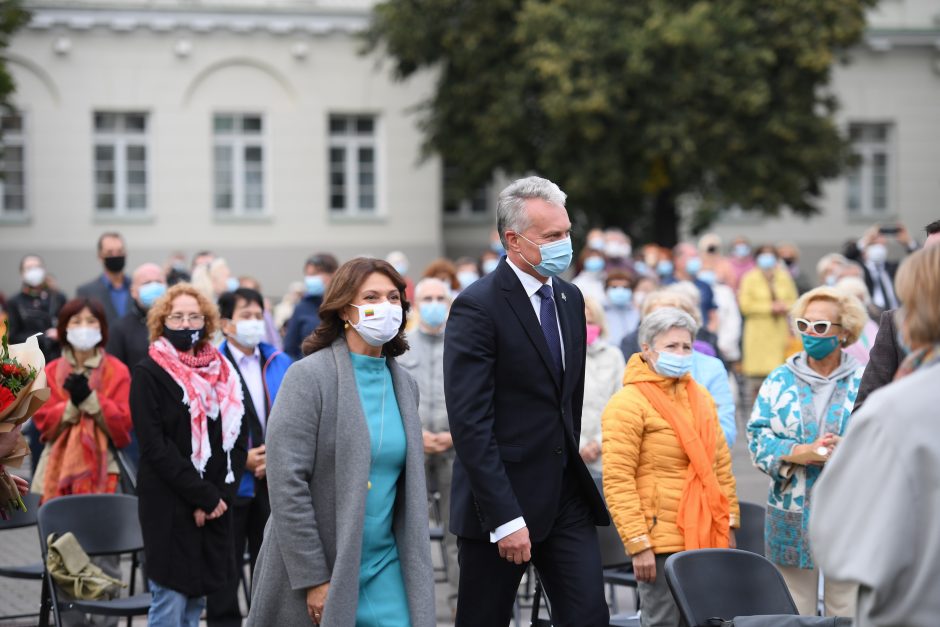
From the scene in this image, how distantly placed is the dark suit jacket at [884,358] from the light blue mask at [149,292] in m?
5.68

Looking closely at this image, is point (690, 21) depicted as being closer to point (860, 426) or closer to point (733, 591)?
point (733, 591)

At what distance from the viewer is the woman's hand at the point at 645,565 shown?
6.32m

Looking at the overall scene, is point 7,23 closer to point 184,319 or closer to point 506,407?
point 184,319

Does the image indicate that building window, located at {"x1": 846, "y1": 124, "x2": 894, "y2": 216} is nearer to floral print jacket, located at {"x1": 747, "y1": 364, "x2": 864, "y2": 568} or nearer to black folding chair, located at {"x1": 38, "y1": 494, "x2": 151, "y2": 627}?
floral print jacket, located at {"x1": 747, "y1": 364, "x2": 864, "y2": 568}

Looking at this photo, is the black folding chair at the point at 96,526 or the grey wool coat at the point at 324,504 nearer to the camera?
the grey wool coat at the point at 324,504

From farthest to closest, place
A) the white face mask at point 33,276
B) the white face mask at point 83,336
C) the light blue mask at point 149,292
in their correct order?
the white face mask at point 33,276 → the light blue mask at point 149,292 → the white face mask at point 83,336

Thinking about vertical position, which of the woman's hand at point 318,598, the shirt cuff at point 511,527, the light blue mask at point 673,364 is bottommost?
the woman's hand at point 318,598

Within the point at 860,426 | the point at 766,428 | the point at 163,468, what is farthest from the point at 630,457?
the point at 860,426

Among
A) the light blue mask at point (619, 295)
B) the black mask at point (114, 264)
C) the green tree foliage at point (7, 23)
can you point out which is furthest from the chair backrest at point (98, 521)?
the green tree foliage at point (7, 23)

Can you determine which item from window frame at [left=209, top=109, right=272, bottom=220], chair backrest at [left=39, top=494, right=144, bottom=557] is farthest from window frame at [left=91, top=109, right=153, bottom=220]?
chair backrest at [left=39, top=494, right=144, bottom=557]

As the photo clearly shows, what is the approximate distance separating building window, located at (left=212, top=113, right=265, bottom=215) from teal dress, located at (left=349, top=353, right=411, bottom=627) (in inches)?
1063

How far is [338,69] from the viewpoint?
31.7m

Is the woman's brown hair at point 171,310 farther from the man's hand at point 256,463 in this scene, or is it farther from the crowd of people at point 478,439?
the man's hand at point 256,463

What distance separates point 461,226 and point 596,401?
25304mm
